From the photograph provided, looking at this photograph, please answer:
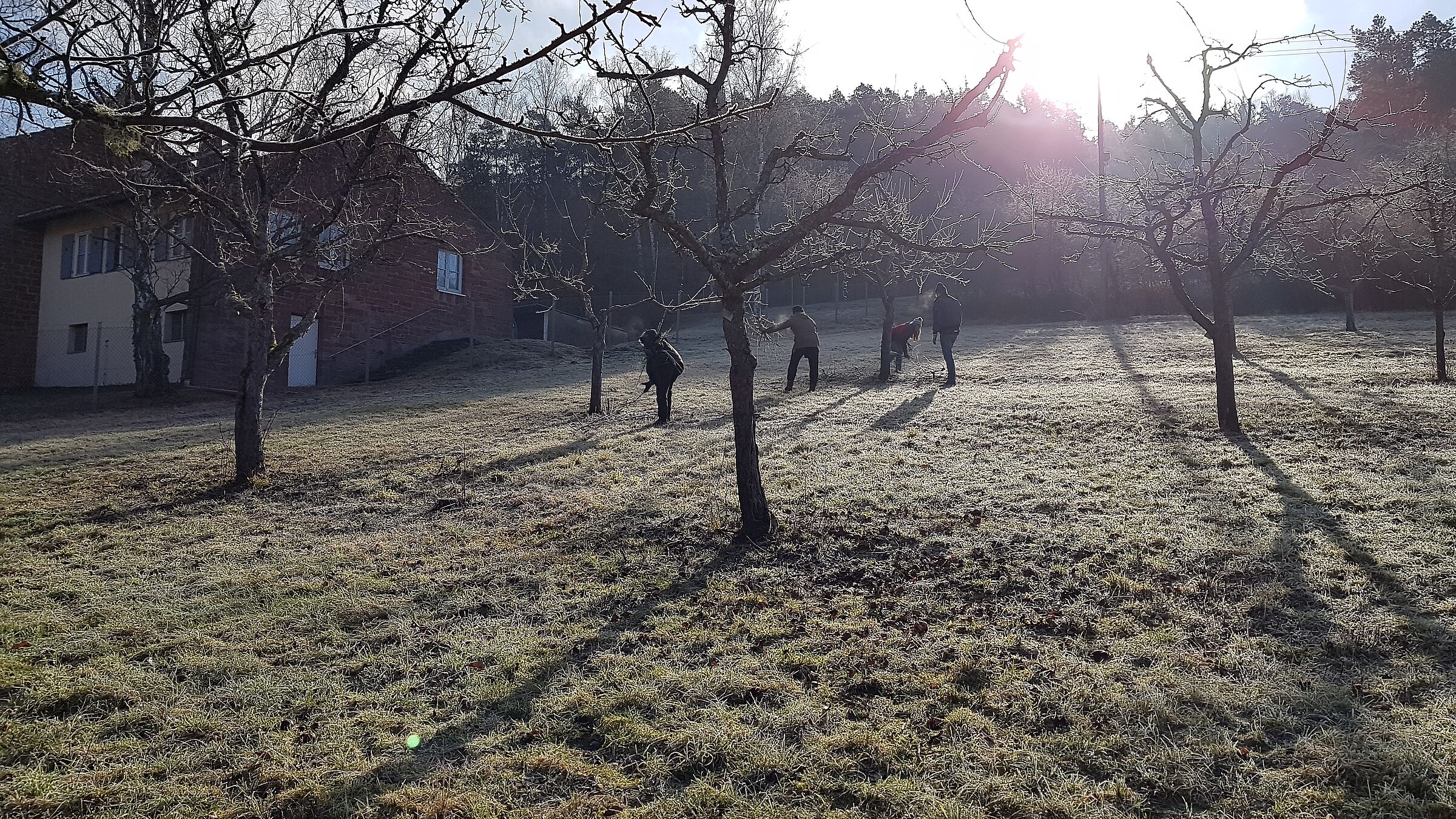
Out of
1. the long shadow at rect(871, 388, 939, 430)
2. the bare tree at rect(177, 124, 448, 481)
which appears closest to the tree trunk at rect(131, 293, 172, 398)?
the bare tree at rect(177, 124, 448, 481)

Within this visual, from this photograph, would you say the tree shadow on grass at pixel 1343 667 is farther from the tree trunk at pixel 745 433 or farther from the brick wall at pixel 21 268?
the brick wall at pixel 21 268

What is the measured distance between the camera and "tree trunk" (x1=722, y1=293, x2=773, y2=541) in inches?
261

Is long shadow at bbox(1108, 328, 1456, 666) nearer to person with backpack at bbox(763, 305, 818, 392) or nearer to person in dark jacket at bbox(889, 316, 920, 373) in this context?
person with backpack at bbox(763, 305, 818, 392)

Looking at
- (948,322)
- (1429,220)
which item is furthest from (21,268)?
(1429,220)

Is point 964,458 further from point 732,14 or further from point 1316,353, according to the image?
point 1316,353

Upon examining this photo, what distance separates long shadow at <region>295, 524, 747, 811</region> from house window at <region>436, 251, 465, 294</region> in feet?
70.5

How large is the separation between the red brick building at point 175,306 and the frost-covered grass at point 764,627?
34.0ft

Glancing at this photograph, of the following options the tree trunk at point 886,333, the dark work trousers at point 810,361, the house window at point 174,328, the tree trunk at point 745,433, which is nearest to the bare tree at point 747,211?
the tree trunk at point 745,433

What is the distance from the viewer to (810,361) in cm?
1521

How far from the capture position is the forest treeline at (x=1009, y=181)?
25.1 m

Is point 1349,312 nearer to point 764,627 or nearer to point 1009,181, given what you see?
point 1009,181

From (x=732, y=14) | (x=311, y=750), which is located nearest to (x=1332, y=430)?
(x=732, y=14)

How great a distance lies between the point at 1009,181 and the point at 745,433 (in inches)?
767

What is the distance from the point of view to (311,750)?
11.5 feet
